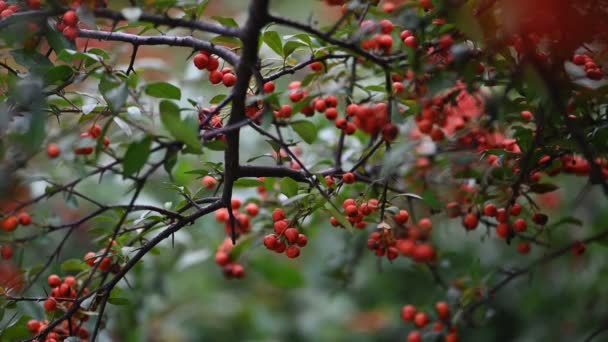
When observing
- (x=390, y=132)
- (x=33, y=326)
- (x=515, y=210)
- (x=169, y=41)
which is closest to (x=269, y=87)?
(x=169, y=41)

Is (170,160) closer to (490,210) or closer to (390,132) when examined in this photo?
(390,132)

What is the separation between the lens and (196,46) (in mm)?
1128

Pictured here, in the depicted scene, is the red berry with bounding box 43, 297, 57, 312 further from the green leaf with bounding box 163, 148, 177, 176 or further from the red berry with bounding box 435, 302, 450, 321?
the red berry with bounding box 435, 302, 450, 321

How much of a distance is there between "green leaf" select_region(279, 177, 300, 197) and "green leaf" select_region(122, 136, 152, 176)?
39 centimetres

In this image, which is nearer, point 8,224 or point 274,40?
point 8,224

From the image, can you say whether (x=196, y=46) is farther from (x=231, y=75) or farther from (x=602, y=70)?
(x=602, y=70)

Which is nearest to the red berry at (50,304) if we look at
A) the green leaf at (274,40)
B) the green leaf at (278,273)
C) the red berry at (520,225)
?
the green leaf at (274,40)

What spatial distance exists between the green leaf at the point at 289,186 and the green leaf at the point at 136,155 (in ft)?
1.29

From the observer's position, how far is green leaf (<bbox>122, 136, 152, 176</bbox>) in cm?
87

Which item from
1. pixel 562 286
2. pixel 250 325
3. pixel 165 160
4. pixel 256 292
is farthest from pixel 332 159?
pixel 256 292

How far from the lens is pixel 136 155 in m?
0.87

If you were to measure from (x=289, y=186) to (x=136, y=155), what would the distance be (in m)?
0.42

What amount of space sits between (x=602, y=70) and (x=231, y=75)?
66 centimetres

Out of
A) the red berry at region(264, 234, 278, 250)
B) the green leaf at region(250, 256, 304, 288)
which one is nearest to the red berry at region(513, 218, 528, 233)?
the red berry at region(264, 234, 278, 250)
